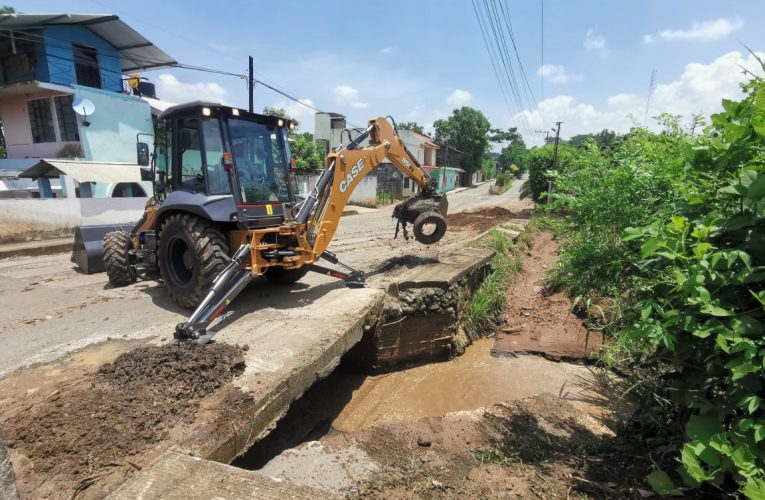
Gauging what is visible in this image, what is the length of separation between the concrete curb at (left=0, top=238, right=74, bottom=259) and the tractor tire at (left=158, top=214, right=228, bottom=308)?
7.23 meters

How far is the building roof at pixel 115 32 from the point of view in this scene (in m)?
13.1

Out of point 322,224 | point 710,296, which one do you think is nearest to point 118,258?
point 322,224

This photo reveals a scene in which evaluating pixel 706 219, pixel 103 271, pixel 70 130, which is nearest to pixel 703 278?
pixel 706 219

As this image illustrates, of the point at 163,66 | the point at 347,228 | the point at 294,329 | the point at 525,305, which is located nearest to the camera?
the point at 294,329

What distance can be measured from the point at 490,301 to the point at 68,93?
51.3ft

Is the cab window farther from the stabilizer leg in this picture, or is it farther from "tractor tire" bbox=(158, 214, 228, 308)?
the stabilizer leg

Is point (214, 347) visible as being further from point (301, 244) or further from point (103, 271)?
point (103, 271)

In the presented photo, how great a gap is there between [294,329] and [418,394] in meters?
1.89

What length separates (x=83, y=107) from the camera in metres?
13.7

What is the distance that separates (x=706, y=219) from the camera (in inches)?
78.8

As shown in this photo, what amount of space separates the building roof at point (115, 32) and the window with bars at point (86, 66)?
0.77 m

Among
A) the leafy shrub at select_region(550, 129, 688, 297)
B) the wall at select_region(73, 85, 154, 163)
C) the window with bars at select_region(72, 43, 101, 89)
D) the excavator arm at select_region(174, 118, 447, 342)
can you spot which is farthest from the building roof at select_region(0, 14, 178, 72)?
the leafy shrub at select_region(550, 129, 688, 297)

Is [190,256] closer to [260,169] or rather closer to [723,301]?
[260,169]

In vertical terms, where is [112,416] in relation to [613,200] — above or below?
below
